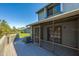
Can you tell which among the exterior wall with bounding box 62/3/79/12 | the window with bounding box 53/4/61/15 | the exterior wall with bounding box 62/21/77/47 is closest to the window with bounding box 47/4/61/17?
the window with bounding box 53/4/61/15

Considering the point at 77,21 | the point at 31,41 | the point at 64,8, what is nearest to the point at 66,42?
the point at 77,21

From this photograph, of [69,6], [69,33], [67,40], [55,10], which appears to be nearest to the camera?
[69,33]

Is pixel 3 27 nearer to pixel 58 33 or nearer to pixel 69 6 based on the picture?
pixel 58 33

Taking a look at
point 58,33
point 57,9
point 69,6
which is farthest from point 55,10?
point 58,33

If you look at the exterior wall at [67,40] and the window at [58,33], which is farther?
the window at [58,33]

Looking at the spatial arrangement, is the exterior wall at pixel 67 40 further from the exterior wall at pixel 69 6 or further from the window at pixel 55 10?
the window at pixel 55 10

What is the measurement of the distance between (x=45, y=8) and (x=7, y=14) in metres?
4.07

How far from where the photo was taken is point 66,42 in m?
8.23

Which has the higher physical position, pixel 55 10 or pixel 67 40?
pixel 55 10

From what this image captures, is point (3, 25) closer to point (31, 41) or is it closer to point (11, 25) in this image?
point (11, 25)

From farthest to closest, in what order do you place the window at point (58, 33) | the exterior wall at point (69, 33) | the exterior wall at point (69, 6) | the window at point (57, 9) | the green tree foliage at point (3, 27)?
the window at point (57, 9) < the green tree foliage at point (3, 27) < the window at point (58, 33) < the exterior wall at point (69, 6) < the exterior wall at point (69, 33)

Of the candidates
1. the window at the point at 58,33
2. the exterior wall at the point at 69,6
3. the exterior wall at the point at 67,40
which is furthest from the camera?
the window at the point at 58,33

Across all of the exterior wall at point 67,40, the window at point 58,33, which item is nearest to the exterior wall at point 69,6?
the exterior wall at point 67,40

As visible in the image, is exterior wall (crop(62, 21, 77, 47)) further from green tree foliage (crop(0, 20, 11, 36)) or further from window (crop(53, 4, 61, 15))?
green tree foliage (crop(0, 20, 11, 36))
